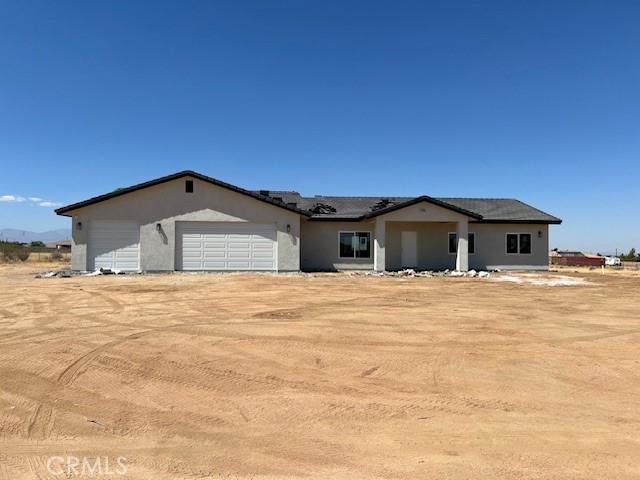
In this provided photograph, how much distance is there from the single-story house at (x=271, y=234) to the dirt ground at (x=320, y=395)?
1134 cm

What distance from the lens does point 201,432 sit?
352cm

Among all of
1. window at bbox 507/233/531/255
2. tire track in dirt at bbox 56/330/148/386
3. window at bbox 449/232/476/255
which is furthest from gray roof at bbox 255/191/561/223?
tire track in dirt at bbox 56/330/148/386

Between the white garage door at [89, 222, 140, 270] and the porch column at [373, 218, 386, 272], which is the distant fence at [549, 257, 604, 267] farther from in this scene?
the white garage door at [89, 222, 140, 270]

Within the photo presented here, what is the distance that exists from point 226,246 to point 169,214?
124 inches

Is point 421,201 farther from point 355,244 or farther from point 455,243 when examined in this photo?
point 355,244

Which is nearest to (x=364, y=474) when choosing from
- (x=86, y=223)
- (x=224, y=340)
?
(x=224, y=340)

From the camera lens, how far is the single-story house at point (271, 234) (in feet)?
64.6

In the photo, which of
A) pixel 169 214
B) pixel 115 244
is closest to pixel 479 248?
pixel 169 214

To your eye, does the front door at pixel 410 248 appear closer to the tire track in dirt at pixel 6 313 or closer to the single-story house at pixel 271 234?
the single-story house at pixel 271 234

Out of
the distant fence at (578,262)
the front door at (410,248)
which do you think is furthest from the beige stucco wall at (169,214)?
the distant fence at (578,262)

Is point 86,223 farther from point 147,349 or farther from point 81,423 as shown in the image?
point 81,423

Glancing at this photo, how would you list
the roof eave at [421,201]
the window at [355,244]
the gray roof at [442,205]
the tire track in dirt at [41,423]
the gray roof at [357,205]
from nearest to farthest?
the tire track in dirt at [41,423] → the gray roof at [357,205] → the roof eave at [421,201] → the gray roof at [442,205] → the window at [355,244]

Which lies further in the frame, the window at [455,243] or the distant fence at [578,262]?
the distant fence at [578,262]

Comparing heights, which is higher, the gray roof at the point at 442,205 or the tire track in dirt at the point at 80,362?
the gray roof at the point at 442,205
